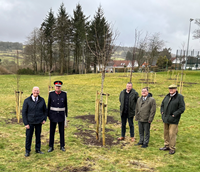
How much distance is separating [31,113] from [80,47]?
38.0 m

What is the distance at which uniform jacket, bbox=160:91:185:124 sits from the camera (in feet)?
16.5

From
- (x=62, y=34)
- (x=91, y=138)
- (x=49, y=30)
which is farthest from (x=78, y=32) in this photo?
(x=91, y=138)

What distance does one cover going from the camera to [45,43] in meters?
40.8

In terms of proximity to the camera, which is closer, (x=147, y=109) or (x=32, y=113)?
(x=32, y=113)

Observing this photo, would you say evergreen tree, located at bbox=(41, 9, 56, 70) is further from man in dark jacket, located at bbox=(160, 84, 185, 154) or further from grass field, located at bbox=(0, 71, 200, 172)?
man in dark jacket, located at bbox=(160, 84, 185, 154)

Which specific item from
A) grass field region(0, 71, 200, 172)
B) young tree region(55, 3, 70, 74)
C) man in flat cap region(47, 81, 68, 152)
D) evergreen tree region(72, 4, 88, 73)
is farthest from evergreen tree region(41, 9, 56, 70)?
man in flat cap region(47, 81, 68, 152)

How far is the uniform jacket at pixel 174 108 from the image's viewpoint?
16.5ft

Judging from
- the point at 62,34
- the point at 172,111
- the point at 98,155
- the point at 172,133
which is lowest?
the point at 98,155

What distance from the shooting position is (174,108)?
5.11 metres

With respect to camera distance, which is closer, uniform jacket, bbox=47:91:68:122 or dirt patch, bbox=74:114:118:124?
uniform jacket, bbox=47:91:68:122

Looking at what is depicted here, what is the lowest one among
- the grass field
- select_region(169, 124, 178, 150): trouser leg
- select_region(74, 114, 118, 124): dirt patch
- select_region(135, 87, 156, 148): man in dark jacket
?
select_region(74, 114, 118, 124): dirt patch

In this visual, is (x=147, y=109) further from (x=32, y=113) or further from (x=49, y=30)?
(x=49, y=30)

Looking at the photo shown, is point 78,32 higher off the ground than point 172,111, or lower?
higher

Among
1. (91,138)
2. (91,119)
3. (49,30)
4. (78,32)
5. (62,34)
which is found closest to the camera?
(91,138)
